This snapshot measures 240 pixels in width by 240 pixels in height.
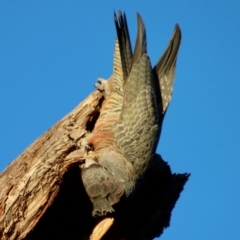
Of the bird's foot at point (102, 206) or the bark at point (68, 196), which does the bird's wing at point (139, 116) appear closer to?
the bark at point (68, 196)

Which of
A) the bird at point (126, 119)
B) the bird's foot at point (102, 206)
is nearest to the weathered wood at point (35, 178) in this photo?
the bird at point (126, 119)

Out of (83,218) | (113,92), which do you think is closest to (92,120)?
(113,92)

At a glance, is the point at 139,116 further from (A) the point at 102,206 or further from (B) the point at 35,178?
(B) the point at 35,178

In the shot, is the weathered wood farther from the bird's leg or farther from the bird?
the bird's leg

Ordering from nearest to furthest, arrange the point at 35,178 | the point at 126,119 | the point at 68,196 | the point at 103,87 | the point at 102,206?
the point at 35,178, the point at 102,206, the point at 68,196, the point at 126,119, the point at 103,87

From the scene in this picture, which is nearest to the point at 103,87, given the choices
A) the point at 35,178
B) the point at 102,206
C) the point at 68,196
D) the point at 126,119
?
the point at 126,119

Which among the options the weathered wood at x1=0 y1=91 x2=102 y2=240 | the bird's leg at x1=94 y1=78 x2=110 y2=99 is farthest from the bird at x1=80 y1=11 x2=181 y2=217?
the weathered wood at x1=0 y1=91 x2=102 y2=240
